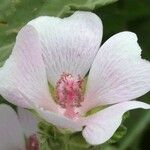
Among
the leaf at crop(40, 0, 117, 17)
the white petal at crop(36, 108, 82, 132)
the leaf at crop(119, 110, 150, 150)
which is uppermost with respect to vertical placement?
the white petal at crop(36, 108, 82, 132)

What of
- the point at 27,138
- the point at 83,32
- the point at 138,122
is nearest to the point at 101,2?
the point at 83,32

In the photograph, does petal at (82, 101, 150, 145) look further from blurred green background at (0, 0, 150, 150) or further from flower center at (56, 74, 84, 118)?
blurred green background at (0, 0, 150, 150)

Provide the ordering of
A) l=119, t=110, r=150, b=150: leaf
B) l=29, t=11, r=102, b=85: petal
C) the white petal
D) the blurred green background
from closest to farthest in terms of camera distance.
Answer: the white petal
l=29, t=11, r=102, b=85: petal
the blurred green background
l=119, t=110, r=150, b=150: leaf

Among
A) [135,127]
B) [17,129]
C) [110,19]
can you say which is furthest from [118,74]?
[110,19]

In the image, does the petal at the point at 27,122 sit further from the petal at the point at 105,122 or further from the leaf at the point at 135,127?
the leaf at the point at 135,127

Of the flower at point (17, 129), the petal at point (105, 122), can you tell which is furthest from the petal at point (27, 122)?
the petal at point (105, 122)

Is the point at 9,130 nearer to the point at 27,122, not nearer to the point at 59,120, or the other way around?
the point at 27,122

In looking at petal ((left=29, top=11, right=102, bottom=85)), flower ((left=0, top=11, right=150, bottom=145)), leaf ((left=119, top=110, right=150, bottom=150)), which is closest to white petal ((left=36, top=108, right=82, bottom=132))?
flower ((left=0, top=11, right=150, bottom=145))
